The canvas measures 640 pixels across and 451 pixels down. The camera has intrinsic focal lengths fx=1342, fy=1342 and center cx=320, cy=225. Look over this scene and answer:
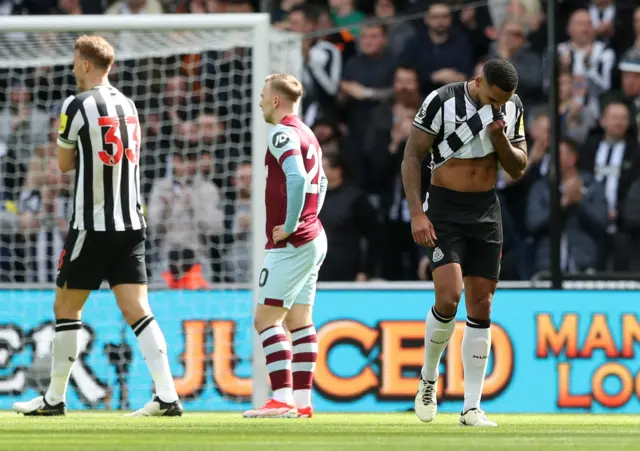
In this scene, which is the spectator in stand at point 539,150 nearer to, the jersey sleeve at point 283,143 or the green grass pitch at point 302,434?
the green grass pitch at point 302,434

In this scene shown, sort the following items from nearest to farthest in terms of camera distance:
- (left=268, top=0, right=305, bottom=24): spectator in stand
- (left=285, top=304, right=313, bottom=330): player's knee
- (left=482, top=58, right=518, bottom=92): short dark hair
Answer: (left=482, top=58, right=518, bottom=92): short dark hair < (left=285, top=304, right=313, bottom=330): player's knee < (left=268, top=0, right=305, bottom=24): spectator in stand

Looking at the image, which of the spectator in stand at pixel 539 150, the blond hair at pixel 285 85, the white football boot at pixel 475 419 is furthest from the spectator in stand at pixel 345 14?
the white football boot at pixel 475 419

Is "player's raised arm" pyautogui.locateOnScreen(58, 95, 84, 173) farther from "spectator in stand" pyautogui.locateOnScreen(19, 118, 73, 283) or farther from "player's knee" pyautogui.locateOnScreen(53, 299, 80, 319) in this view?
"spectator in stand" pyautogui.locateOnScreen(19, 118, 73, 283)

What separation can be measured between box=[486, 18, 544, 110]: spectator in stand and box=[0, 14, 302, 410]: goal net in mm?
2290

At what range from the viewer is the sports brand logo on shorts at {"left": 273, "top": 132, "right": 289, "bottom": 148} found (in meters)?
7.76

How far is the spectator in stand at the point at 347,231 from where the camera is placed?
1132 cm

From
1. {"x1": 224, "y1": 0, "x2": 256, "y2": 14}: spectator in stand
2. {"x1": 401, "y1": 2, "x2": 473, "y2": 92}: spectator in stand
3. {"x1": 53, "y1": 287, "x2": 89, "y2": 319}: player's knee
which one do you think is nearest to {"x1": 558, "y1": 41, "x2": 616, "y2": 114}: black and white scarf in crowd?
{"x1": 401, "y1": 2, "x2": 473, "y2": 92}: spectator in stand

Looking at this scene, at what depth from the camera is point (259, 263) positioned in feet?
31.4

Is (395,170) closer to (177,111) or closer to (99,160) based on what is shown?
(177,111)

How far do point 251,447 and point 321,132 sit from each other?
6738 millimetres

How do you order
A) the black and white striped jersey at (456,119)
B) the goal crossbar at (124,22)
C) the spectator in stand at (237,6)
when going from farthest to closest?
the spectator in stand at (237,6)
the goal crossbar at (124,22)
the black and white striped jersey at (456,119)

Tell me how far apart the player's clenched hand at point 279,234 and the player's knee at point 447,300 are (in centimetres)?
103

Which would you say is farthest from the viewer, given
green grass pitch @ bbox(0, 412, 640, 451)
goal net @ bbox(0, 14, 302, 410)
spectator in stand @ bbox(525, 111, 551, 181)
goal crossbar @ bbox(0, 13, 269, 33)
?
spectator in stand @ bbox(525, 111, 551, 181)

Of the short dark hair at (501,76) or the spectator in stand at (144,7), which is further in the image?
the spectator in stand at (144,7)
